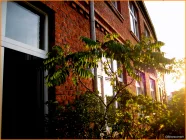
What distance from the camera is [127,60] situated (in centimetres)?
288

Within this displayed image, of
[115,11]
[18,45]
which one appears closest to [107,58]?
[18,45]

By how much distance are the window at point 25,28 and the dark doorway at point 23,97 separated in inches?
10.7

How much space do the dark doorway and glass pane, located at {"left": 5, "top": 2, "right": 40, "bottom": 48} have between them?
35cm

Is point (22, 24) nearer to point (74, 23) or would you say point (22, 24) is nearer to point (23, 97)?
point (23, 97)

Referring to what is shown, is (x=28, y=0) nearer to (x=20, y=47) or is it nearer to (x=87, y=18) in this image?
(x=20, y=47)

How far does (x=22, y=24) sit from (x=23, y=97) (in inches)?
48.3

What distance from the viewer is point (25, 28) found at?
331cm

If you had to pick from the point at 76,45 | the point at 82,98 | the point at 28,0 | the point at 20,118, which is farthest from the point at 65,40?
the point at 20,118

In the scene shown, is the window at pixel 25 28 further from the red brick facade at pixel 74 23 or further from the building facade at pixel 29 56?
the red brick facade at pixel 74 23

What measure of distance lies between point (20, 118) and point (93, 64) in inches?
63.4

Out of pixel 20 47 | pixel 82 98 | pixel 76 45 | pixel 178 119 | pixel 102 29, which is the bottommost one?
pixel 178 119

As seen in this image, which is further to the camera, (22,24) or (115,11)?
(115,11)

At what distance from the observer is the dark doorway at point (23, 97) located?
3.33 metres

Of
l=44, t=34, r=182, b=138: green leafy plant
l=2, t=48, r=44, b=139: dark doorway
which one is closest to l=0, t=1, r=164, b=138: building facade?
l=2, t=48, r=44, b=139: dark doorway
